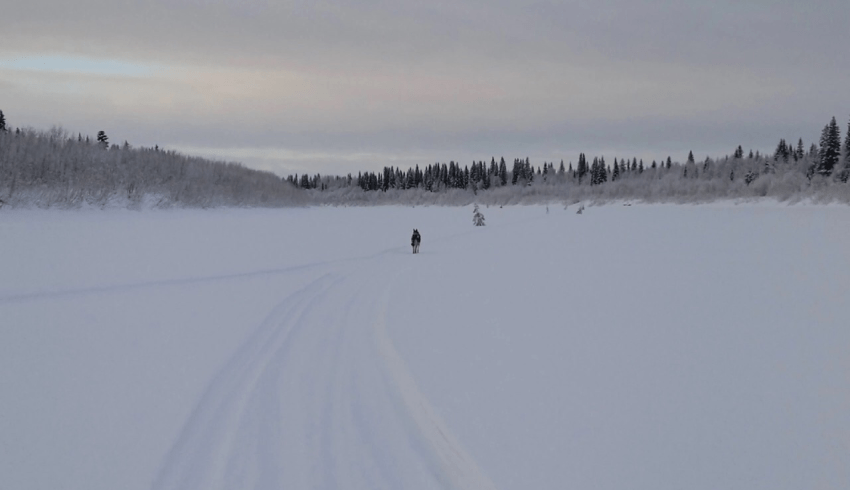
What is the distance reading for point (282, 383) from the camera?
569 centimetres

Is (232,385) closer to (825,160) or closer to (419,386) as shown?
(419,386)

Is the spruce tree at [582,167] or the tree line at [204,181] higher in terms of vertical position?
the spruce tree at [582,167]

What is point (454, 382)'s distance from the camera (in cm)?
A: 559

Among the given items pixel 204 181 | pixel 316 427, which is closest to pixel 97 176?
pixel 204 181

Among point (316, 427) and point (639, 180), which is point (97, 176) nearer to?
point (316, 427)

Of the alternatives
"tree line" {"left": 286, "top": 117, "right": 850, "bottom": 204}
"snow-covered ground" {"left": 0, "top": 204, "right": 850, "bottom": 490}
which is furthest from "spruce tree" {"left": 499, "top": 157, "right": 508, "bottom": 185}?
"snow-covered ground" {"left": 0, "top": 204, "right": 850, "bottom": 490}

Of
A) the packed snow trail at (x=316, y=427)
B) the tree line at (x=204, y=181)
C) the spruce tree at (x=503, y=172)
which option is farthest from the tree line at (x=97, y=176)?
the spruce tree at (x=503, y=172)

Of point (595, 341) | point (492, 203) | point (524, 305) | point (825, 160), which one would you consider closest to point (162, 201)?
point (524, 305)

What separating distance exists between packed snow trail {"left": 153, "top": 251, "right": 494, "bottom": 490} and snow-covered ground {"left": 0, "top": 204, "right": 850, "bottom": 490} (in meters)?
0.02

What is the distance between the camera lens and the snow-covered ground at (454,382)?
142 inches

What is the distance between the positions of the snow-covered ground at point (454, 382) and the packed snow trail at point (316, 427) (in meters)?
0.02

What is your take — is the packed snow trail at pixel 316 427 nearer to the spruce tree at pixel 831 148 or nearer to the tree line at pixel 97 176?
the tree line at pixel 97 176

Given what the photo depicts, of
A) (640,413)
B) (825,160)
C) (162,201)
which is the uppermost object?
(825,160)

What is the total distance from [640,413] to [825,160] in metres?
74.7
